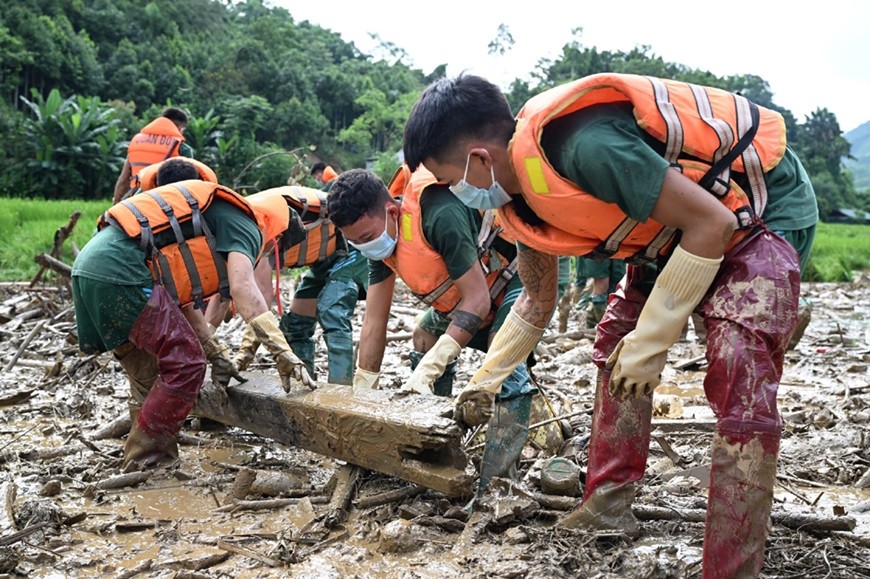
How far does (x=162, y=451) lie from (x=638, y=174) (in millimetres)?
3244

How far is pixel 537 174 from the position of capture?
2.33 metres

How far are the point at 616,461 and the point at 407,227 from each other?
5.53 feet

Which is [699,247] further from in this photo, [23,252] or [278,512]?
[23,252]

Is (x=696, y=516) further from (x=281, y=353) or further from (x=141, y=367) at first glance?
(x=141, y=367)

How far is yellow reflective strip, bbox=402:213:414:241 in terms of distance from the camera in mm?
3936

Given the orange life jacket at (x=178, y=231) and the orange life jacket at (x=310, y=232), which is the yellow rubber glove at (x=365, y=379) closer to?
the orange life jacket at (x=178, y=231)

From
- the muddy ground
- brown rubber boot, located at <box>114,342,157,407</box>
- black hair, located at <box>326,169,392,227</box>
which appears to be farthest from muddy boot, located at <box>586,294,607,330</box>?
brown rubber boot, located at <box>114,342,157,407</box>

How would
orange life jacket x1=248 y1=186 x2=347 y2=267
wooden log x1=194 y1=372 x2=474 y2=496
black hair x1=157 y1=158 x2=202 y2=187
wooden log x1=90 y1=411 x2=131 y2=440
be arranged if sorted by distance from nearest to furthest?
wooden log x1=194 y1=372 x2=474 y2=496 → wooden log x1=90 y1=411 x2=131 y2=440 → black hair x1=157 y1=158 x2=202 y2=187 → orange life jacket x1=248 y1=186 x2=347 y2=267

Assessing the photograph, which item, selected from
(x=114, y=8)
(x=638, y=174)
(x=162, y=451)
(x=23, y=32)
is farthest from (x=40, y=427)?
(x=114, y=8)

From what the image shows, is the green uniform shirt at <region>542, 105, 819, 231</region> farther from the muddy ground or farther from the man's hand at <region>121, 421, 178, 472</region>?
the man's hand at <region>121, 421, 178, 472</region>

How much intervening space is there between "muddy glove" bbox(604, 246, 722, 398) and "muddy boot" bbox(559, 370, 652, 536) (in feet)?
1.50

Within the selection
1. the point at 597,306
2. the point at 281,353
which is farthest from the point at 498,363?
the point at 597,306

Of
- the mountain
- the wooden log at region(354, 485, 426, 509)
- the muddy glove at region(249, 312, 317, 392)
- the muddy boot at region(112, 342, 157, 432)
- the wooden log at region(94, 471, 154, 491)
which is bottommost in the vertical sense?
the wooden log at region(94, 471, 154, 491)

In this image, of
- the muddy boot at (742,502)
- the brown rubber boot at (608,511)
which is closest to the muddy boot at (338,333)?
the brown rubber boot at (608,511)
